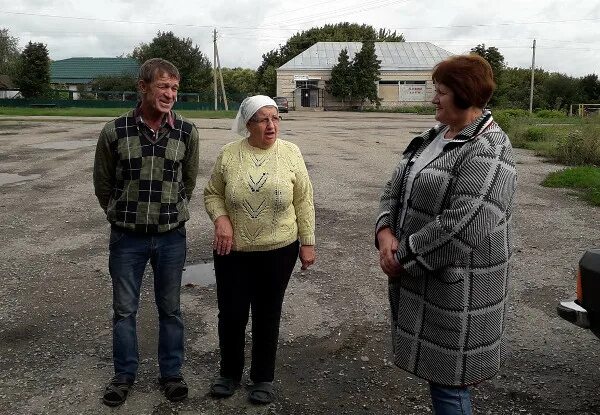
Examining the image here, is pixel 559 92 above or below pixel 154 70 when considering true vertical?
above

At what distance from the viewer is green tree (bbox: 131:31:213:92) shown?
205 ft

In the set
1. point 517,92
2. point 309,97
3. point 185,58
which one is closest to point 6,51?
point 185,58

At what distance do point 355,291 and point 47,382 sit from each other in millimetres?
2788

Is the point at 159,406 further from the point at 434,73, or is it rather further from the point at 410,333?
the point at 434,73

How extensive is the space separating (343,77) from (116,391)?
5499cm

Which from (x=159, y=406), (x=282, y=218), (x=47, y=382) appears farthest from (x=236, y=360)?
(x=47, y=382)

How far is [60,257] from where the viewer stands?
21.9 ft

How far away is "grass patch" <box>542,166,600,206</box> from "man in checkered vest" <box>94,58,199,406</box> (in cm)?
867

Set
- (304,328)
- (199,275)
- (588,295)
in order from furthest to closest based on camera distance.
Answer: (199,275), (304,328), (588,295)

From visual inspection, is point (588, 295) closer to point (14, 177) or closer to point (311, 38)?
point (14, 177)

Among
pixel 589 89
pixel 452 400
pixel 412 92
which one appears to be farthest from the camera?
pixel 412 92

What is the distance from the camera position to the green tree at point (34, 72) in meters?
53.5

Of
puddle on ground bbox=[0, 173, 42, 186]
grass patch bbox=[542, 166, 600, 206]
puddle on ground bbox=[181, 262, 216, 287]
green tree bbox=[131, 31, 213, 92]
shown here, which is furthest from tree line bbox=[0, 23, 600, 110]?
puddle on ground bbox=[181, 262, 216, 287]

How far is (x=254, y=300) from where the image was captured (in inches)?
141
